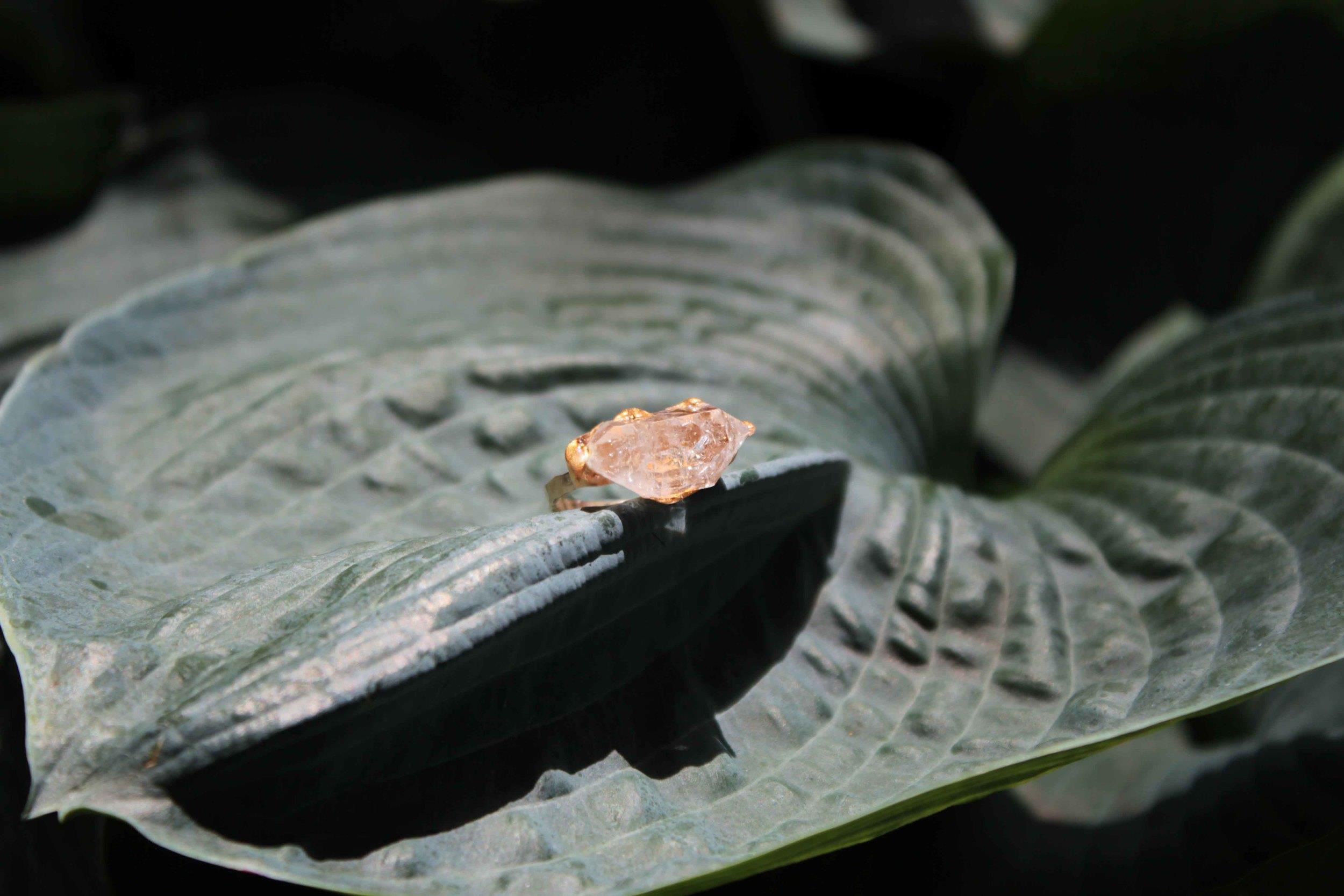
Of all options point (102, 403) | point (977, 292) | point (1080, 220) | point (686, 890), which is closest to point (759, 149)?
point (1080, 220)

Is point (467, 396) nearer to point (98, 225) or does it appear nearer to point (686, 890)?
point (686, 890)

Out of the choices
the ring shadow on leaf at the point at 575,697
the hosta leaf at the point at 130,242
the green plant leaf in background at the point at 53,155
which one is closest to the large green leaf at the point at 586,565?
the ring shadow on leaf at the point at 575,697

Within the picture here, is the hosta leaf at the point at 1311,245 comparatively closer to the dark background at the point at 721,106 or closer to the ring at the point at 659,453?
the dark background at the point at 721,106

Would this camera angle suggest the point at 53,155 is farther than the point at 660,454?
Yes

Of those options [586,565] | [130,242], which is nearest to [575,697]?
[586,565]

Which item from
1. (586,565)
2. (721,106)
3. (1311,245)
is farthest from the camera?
(721,106)

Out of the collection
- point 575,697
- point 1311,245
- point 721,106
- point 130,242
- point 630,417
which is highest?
point 721,106

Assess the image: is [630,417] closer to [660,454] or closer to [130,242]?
[660,454]

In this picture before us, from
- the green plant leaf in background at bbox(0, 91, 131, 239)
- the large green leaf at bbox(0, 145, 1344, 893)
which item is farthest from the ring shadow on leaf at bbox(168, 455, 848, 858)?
the green plant leaf in background at bbox(0, 91, 131, 239)
